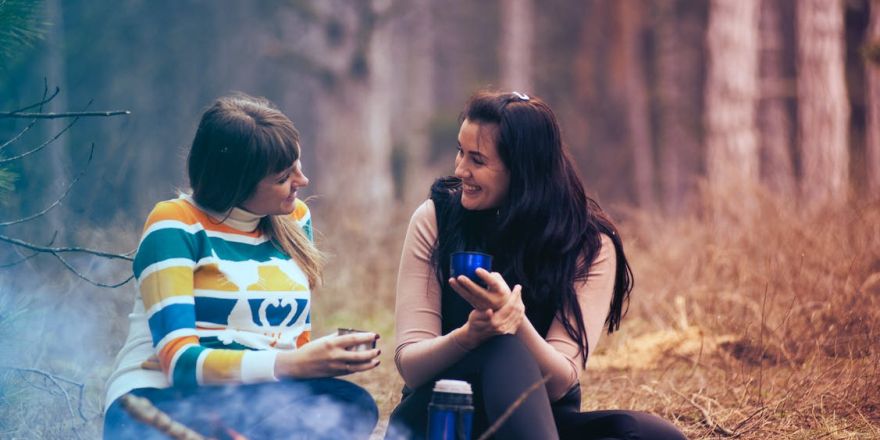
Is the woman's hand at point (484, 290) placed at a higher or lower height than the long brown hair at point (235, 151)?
lower

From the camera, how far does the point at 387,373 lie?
497 cm

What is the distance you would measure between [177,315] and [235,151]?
18.9 inches

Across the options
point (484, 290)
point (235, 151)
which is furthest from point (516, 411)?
point (235, 151)

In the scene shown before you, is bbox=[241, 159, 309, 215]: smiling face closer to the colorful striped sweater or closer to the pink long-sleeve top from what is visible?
the colorful striped sweater

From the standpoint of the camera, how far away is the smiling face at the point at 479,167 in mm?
2893

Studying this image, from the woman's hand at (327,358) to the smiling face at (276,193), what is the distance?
0.44 m

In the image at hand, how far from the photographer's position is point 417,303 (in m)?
2.89

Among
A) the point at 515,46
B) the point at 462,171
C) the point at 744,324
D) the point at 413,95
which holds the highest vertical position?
the point at 462,171

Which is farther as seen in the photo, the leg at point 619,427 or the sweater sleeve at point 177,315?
the leg at point 619,427

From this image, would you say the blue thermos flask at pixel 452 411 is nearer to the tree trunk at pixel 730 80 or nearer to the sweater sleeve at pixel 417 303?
the sweater sleeve at pixel 417 303

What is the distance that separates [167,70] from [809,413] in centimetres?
1370

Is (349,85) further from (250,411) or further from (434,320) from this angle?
(250,411)

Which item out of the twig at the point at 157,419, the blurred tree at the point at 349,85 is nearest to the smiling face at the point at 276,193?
the twig at the point at 157,419

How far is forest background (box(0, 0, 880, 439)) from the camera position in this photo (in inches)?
148
